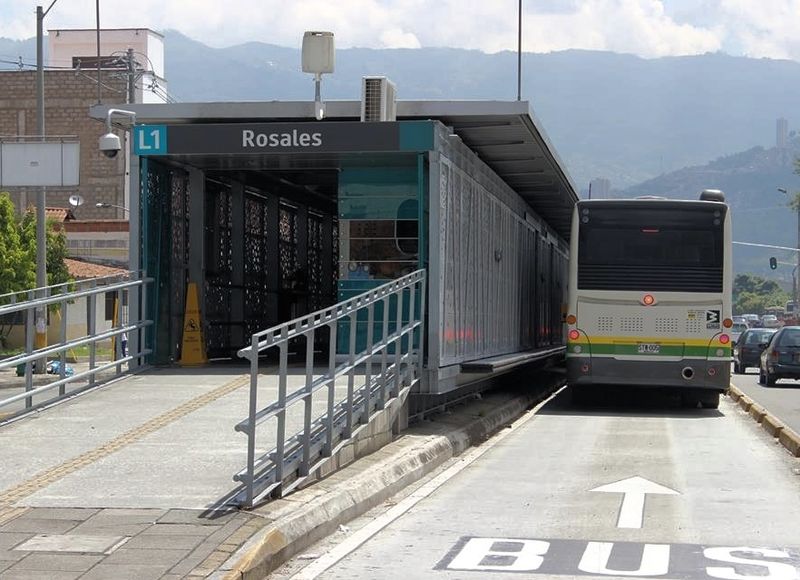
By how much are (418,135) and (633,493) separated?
5.49 meters

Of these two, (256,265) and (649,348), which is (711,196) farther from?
(256,265)

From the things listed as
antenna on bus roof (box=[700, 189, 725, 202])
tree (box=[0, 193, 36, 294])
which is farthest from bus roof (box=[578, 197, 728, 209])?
tree (box=[0, 193, 36, 294])

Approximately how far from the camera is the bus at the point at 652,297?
2095 centimetres

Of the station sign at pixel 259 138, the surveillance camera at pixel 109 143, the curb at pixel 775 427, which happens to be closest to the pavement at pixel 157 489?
the station sign at pixel 259 138

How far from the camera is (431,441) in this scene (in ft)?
44.6

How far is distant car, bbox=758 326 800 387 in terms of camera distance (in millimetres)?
32969

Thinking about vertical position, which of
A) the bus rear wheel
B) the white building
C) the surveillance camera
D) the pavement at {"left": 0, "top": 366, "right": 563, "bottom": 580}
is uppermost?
the white building

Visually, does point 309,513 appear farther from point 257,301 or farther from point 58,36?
point 58,36

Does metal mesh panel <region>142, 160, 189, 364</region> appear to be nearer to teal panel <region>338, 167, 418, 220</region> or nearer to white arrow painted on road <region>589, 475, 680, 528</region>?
teal panel <region>338, 167, 418, 220</region>

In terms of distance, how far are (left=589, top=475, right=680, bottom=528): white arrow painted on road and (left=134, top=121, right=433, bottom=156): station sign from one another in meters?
5.29

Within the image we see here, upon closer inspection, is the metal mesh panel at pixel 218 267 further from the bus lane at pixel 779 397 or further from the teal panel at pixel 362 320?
the bus lane at pixel 779 397

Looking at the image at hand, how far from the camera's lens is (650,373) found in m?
21.0

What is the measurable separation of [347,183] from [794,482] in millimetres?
7474

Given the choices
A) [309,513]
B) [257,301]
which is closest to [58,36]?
[257,301]
